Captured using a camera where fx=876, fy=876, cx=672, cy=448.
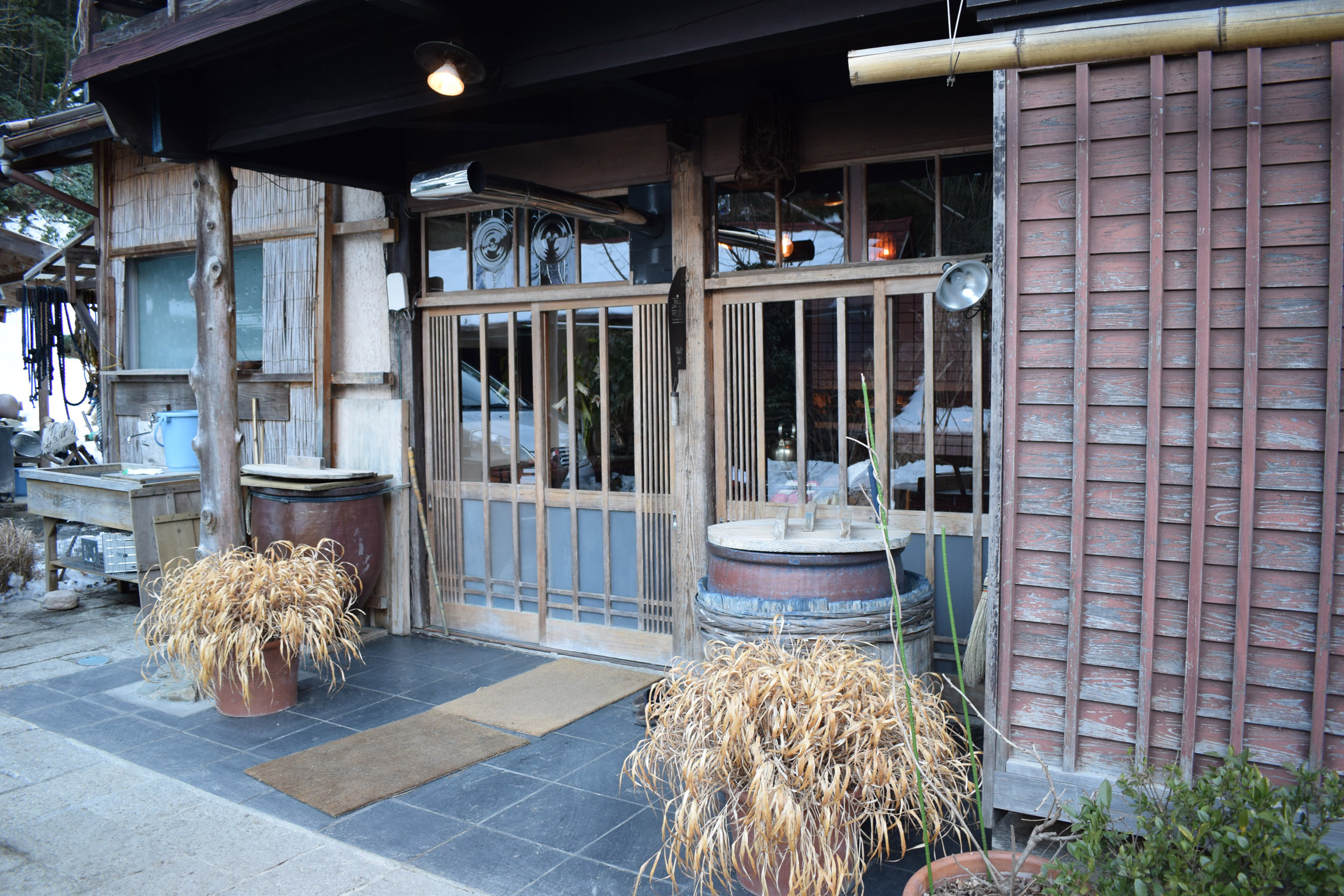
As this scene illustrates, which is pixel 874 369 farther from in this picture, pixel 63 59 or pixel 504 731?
pixel 63 59

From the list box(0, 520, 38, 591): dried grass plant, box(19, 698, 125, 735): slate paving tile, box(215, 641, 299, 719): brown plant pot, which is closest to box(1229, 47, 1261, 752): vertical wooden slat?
box(215, 641, 299, 719): brown plant pot

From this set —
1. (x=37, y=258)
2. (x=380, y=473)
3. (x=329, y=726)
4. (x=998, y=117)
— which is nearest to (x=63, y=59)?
(x=37, y=258)

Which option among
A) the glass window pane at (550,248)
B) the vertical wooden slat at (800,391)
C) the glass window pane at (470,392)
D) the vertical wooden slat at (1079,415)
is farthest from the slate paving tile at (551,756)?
the glass window pane at (550,248)

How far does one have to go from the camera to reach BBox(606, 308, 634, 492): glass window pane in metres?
5.25

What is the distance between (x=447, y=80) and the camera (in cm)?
378

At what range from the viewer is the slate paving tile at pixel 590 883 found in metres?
2.85

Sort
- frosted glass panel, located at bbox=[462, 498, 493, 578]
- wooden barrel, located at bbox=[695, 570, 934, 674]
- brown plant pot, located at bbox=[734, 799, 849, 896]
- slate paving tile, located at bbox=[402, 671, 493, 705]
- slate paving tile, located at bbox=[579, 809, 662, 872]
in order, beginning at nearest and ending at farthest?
brown plant pot, located at bbox=[734, 799, 849, 896] → slate paving tile, located at bbox=[579, 809, 662, 872] → wooden barrel, located at bbox=[695, 570, 934, 674] → slate paving tile, located at bbox=[402, 671, 493, 705] → frosted glass panel, located at bbox=[462, 498, 493, 578]

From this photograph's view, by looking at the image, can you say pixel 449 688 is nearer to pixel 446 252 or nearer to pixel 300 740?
pixel 300 740

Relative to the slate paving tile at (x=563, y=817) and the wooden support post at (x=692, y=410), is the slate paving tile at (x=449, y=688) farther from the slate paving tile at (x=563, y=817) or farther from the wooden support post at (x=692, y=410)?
the slate paving tile at (x=563, y=817)

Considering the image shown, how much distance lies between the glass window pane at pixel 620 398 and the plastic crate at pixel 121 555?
3.76 meters

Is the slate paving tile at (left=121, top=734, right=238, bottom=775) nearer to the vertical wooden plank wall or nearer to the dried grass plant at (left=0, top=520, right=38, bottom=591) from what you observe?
the vertical wooden plank wall

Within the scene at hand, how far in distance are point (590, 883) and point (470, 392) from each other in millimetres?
3673

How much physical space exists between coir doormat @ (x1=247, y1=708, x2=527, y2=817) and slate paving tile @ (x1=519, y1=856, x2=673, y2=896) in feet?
3.21

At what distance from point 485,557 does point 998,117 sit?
4301 millimetres
